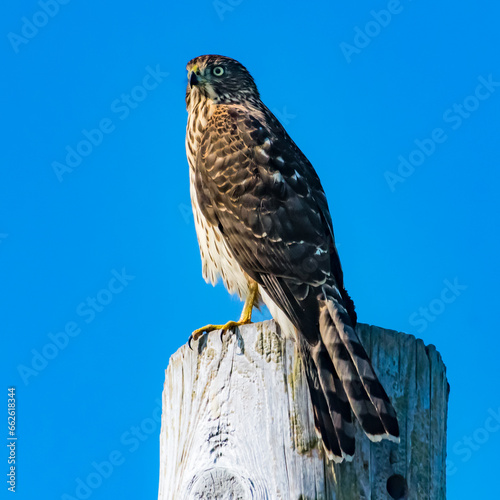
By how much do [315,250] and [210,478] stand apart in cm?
146

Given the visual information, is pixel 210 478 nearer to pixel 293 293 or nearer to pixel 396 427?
pixel 396 427

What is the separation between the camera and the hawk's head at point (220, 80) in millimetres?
5568

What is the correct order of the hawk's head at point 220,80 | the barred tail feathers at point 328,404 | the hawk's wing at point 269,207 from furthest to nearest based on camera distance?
the hawk's head at point 220,80 → the hawk's wing at point 269,207 → the barred tail feathers at point 328,404

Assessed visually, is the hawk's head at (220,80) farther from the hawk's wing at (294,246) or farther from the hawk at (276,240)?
the hawk's wing at (294,246)

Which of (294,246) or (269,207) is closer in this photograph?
(294,246)

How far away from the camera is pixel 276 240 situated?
13.6 feet

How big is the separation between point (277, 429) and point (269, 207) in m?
1.66

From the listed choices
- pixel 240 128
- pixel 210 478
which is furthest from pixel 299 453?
pixel 240 128

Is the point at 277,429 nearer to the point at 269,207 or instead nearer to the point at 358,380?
the point at 358,380

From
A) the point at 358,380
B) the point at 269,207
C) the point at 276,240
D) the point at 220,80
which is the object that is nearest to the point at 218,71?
the point at 220,80

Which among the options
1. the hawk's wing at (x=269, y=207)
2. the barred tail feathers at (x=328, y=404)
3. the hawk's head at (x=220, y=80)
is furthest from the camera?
the hawk's head at (x=220, y=80)

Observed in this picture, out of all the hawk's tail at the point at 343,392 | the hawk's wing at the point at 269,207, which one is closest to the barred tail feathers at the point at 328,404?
the hawk's tail at the point at 343,392

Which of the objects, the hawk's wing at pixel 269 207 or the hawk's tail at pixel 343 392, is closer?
the hawk's tail at pixel 343 392

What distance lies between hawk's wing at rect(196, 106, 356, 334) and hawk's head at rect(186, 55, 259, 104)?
55 cm
